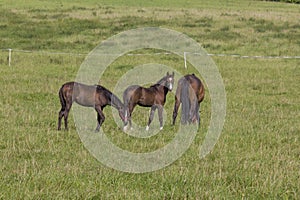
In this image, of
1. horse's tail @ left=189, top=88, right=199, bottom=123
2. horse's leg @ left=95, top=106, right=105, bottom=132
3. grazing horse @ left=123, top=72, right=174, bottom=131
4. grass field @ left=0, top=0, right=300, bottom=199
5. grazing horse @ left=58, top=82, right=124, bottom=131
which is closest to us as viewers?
grass field @ left=0, top=0, right=300, bottom=199

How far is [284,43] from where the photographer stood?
3725cm

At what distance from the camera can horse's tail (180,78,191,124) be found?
46.2 ft

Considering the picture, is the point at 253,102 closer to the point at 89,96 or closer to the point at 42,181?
the point at 89,96

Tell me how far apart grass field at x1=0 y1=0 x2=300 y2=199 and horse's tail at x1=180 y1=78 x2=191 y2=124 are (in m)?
0.70

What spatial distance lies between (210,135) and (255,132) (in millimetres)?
1204

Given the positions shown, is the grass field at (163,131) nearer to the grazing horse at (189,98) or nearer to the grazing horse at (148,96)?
the grazing horse at (148,96)

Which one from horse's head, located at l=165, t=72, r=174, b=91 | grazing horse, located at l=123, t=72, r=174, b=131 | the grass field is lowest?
the grass field

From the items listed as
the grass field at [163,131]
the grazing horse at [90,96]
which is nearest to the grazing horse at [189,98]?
the grass field at [163,131]

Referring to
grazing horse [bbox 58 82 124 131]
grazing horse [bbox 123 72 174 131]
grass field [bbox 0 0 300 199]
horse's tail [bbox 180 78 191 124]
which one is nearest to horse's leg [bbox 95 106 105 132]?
grazing horse [bbox 58 82 124 131]

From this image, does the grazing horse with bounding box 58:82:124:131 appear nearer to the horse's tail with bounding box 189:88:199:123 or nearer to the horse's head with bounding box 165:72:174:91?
the horse's head with bounding box 165:72:174:91

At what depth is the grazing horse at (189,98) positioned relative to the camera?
1405cm

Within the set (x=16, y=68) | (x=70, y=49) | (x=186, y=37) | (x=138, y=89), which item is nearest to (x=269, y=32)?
(x=186, y=37)

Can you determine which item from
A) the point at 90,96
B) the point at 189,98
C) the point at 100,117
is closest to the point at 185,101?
the point at 189,98

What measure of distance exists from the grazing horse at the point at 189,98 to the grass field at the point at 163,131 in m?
0.72
